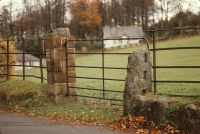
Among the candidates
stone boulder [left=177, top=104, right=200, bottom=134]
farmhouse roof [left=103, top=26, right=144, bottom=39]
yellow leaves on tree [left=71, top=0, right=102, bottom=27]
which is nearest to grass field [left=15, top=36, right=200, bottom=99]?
stone boulder [left=177, top=104, right=200, bottom=134]

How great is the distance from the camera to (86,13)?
100625mm

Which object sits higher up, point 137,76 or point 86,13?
point 86,13

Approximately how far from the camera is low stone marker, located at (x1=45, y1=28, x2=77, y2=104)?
14258 millimetres

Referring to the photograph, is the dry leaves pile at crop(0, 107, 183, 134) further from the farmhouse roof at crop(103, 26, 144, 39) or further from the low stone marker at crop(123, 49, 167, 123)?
the farmhouse roof at crop(103, 26, 144, 39)

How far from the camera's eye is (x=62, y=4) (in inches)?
3561

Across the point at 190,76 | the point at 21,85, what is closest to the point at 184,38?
the point at 190,76

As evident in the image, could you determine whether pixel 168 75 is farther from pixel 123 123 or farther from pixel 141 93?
pixel 123 123

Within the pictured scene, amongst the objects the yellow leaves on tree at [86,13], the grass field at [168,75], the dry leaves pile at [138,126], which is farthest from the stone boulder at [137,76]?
the yellow leaves on tree at [86,13]

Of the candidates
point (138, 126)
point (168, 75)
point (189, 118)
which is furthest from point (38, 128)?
point (168, 75)

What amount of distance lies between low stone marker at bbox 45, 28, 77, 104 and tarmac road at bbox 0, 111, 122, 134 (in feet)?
8.11

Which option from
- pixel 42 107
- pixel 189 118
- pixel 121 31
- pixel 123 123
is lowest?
pixel 42 107

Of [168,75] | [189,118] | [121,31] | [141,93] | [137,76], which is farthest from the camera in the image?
[121,31]

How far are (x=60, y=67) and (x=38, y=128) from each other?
4060 millimetres

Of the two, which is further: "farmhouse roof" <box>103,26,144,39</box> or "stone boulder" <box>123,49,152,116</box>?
"farmhouse roof" <box>103,26,144,39</box>
